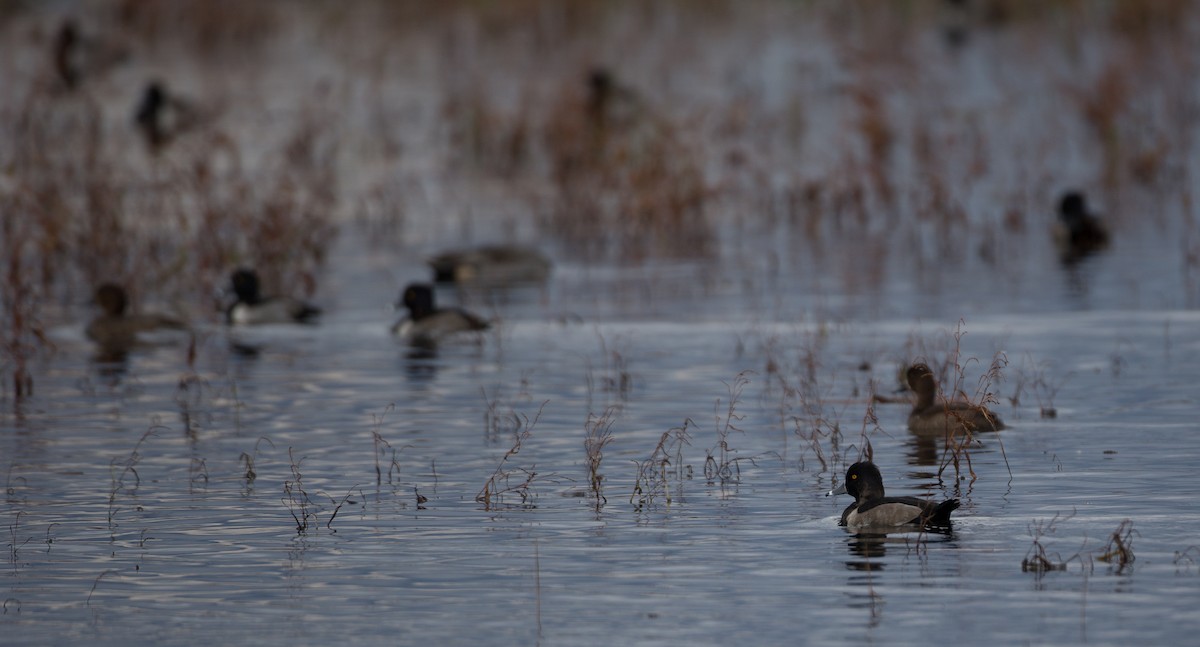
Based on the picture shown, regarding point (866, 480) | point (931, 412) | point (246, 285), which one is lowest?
point (866, 480)

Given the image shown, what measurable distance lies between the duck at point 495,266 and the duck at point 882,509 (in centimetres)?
1395

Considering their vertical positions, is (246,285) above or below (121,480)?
above

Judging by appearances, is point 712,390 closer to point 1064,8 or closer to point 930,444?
point 930,444

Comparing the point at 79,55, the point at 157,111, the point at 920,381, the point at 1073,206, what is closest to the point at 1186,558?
the point at 920,381

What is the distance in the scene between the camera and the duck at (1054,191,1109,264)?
87.0 ft

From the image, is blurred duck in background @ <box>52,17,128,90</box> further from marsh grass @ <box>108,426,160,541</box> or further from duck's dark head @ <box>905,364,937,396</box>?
duck's dark head @ <box>905,364,937,396</box>

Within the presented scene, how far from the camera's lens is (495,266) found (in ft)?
85.2

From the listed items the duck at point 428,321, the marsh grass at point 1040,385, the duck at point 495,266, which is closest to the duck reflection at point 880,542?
the marsh grass at point 1040,385

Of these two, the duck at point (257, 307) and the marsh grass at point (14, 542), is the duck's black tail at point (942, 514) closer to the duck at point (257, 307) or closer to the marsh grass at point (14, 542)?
the marsh grass at point (14, 542)

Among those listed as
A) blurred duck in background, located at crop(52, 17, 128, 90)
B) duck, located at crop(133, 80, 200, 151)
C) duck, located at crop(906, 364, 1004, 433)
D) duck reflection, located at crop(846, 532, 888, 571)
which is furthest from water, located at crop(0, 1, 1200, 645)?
blurred duck in background, located at crop(52, 17, 128, 90)

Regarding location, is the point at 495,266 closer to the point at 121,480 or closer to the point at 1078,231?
the point at 1078,231

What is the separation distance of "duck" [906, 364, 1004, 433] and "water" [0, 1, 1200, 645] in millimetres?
182

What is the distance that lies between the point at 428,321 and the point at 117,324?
10.0 ft

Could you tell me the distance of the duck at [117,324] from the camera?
69.2 feet
